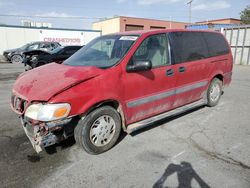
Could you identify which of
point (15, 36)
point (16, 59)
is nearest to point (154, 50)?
point (16, 59)

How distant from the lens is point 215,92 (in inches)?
233

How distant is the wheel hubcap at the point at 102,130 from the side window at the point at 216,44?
319 cm

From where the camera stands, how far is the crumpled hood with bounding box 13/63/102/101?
3.12 m

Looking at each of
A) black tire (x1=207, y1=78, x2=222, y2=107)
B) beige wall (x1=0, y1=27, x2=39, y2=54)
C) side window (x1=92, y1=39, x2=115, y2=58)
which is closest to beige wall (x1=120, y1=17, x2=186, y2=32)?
beige wall (x1=0, y1=27, x2=39, y2=54)

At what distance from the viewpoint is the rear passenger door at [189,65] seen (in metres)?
4.55

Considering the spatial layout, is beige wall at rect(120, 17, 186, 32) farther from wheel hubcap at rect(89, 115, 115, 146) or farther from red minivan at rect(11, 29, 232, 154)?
wheel hubcap at rect(89, 115, 115, 146)

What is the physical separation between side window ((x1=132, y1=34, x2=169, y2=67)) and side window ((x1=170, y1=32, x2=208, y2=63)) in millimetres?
223

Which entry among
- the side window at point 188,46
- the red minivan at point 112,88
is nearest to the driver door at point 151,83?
the red minivan at point 112,88

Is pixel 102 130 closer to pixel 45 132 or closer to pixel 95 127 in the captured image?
pixel 95 127

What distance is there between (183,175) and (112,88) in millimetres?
1595

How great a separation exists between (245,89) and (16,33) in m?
26.3

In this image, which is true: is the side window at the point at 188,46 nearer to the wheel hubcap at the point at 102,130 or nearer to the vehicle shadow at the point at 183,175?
the wheel hubcap at the point at 102,130

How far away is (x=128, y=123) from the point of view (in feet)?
12.9

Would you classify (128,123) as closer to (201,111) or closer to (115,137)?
(115,137)
